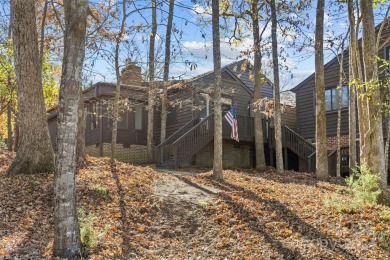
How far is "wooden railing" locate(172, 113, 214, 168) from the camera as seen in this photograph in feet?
54.4

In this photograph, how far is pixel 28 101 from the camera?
10.0m

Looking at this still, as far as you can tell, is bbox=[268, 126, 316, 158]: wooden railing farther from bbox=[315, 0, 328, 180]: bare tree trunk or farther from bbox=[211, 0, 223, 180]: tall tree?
bbox=[211, 0, 223, 180]: tall tree

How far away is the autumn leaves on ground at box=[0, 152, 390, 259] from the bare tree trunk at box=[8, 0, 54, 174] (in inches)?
22.4

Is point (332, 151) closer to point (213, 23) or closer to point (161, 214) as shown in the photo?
point (213, 23)

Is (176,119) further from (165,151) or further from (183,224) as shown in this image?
(183,224)

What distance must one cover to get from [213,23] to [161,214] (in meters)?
6.56

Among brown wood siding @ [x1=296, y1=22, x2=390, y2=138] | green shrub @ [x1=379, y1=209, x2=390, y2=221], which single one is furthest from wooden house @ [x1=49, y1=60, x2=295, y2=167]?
green shrub @ [x1=379, y1=209, x2=390, y2=221]

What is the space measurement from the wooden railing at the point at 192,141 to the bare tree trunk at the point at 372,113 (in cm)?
895

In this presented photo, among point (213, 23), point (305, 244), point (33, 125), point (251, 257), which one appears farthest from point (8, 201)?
point (213, 23)

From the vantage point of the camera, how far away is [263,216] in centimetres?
813

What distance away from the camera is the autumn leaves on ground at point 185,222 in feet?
20.8

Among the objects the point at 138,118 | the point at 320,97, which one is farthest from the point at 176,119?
the point at 320,97

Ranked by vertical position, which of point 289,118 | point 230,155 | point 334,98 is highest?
point 334,98

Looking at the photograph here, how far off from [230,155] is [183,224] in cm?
1365
